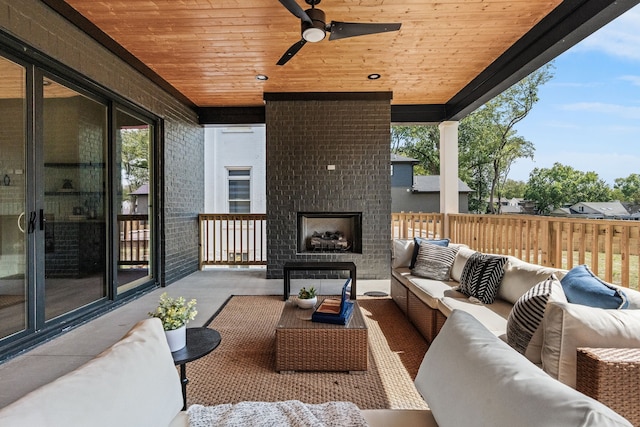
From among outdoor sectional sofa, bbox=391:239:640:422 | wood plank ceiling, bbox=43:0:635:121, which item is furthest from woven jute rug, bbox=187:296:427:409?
wood plank ceiling, bbox=43:0:635:121

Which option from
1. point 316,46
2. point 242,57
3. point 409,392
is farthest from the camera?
point 242,57

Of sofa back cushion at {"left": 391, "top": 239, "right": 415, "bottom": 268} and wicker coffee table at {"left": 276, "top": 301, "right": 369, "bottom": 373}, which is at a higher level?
sofa back cushion at {"left": 391, "top": 239, "right": 415, "bottom": 268}

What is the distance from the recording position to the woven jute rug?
2018mm

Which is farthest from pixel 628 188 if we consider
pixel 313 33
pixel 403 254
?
pixel 313 33

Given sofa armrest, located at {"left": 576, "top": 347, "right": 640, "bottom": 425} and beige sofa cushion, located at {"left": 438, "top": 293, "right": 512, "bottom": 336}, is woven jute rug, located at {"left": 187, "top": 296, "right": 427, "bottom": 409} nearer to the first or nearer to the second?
beige sofa cushion, located at {"left": 438, "top": 293, "right": 512, "bottom": 336}

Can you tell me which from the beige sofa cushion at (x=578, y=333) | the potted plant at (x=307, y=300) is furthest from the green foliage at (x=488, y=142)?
the beige sofa cushion at (x=578, y=333)

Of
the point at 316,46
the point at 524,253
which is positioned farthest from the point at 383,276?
the point at 316,46

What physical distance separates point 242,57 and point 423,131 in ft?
47.9

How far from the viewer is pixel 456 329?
1170 mm

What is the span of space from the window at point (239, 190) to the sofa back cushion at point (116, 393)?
23.3ft

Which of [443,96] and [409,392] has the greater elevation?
[443,96]

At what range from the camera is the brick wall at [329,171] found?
527cm

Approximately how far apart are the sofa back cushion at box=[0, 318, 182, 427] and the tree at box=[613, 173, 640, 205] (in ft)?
82.5

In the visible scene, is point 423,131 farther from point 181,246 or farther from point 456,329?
point 456,329
